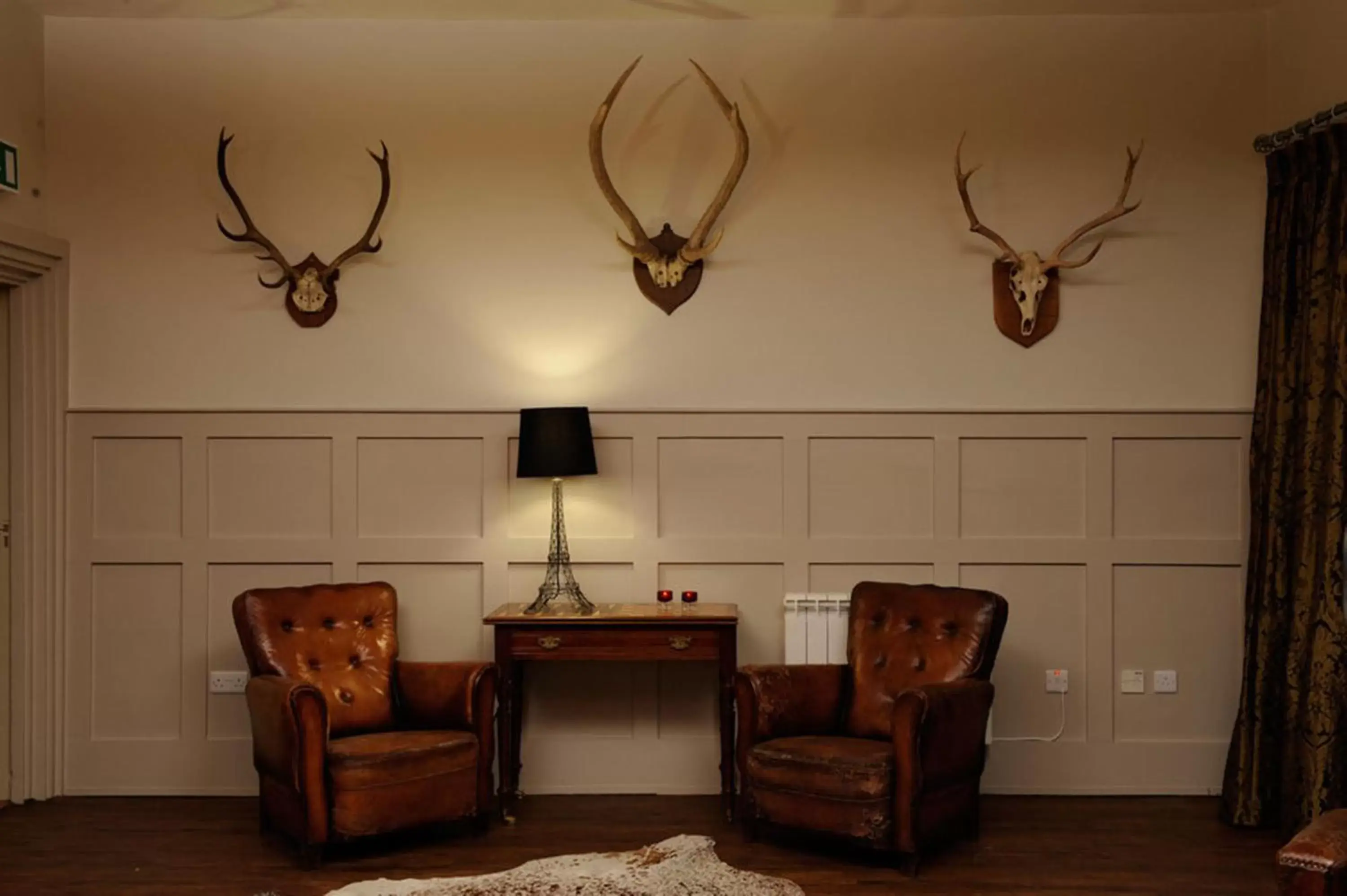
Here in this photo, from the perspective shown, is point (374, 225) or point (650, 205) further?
point (650, 205)

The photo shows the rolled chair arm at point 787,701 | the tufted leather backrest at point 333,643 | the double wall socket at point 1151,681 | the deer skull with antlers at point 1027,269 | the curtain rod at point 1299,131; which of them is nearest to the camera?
the curtain rod at point 1299,131

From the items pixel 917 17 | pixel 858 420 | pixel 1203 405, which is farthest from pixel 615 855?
pixel 917 17

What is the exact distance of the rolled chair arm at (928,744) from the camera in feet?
12.5

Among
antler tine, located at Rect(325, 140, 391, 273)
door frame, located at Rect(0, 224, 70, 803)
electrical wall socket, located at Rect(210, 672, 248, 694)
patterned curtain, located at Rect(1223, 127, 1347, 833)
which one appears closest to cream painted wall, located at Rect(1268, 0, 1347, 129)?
patterned curtain, located at Rect(1223, 127, 1347, 833)

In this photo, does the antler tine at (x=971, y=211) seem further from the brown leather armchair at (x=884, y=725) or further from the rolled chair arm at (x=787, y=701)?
the rolled chair arm at (x=787, y=701)

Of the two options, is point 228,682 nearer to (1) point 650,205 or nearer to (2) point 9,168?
(2) point 9,168

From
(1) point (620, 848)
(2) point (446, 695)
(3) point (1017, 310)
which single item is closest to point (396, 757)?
(2) point (446, 695)

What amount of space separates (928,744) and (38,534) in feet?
11.3

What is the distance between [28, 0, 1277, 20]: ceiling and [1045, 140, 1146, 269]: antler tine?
58 cm

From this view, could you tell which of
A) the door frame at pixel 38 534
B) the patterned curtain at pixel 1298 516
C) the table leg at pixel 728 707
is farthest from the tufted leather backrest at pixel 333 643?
the patterned curtain at pixel 1298 516

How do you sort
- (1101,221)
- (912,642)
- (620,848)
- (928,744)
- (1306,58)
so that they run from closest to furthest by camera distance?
(928,744)
(620,848)
(912,642)
(1306,58)
(1101,221)

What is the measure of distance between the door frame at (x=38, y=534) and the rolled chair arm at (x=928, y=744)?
3229mm

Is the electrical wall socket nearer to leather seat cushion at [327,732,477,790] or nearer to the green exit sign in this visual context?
leather seat cushion at [327,732,477,790]

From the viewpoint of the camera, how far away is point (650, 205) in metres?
4.84
